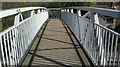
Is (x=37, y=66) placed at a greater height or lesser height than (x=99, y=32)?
lesser

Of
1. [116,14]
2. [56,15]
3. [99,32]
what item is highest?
[116,14]

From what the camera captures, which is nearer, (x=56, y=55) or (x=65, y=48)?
(x=56, y=55)

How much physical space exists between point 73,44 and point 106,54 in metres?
2.48

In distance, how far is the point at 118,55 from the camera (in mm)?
2178

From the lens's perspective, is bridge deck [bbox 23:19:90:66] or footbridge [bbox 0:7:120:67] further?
bridge deck [bbox 23:19:90:66]

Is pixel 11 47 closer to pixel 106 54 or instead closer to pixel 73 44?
pixel 106 54

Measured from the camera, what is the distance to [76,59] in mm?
3879

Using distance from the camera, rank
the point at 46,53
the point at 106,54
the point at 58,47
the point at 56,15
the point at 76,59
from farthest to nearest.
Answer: the point at 56,15 → the point at 58,47 → the point at 46,53 → the point at 76,59 → the point at 106,54

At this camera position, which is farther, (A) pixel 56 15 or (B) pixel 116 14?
(A) pixel 56 15

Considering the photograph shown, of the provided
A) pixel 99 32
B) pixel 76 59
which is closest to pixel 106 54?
pixel 99 32

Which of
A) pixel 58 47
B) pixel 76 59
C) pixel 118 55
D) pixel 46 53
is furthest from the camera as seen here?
pixel 58 47

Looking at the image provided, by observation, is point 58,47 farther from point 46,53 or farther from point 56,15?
point 56,15

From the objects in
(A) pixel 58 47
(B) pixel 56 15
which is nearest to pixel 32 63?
(A) pixel 58 47

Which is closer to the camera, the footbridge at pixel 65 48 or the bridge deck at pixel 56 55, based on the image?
the footbridge at pixel 65 48
